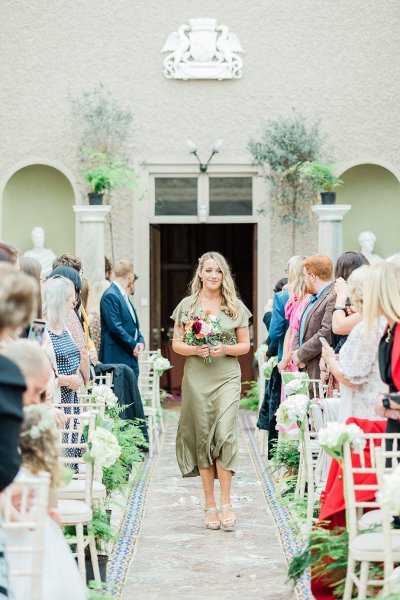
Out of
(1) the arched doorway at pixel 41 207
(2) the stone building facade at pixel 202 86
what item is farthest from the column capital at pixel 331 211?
(1) the arched doorway at pixel 41 207

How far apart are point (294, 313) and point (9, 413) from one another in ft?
18.6

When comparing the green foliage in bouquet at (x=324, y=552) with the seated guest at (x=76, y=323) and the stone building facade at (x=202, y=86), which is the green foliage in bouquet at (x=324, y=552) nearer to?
the seated guest at (x=76, y=323)

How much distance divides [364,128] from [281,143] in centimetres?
123

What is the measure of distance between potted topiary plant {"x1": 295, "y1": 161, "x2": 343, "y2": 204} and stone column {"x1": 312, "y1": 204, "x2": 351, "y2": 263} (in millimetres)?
132

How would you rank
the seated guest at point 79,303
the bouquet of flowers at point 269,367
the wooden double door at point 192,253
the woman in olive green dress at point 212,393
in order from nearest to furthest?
the woman in olive green dress at point 212,393, the seated guest at point 79,303, the bouquet of flowers at point 269,367, the wooden double door at point 192,253

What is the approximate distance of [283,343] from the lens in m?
9.62

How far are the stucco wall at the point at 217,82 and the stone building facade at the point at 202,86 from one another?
13 mm

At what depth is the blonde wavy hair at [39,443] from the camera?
3.88 metres

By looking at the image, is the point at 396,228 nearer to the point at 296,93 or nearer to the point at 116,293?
the point at 296,93

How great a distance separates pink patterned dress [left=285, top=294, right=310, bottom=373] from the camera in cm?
875

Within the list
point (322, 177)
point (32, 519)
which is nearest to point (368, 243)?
point (322, 177)

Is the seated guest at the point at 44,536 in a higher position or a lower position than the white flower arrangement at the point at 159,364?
higher

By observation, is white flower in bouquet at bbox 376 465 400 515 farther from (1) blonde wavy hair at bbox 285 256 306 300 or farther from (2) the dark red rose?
(1) blonde wavy hair at bbox 285 256 306 300

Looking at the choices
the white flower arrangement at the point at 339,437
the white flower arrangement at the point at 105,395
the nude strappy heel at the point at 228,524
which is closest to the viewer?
the white flower arrangement at the point at 339,437
